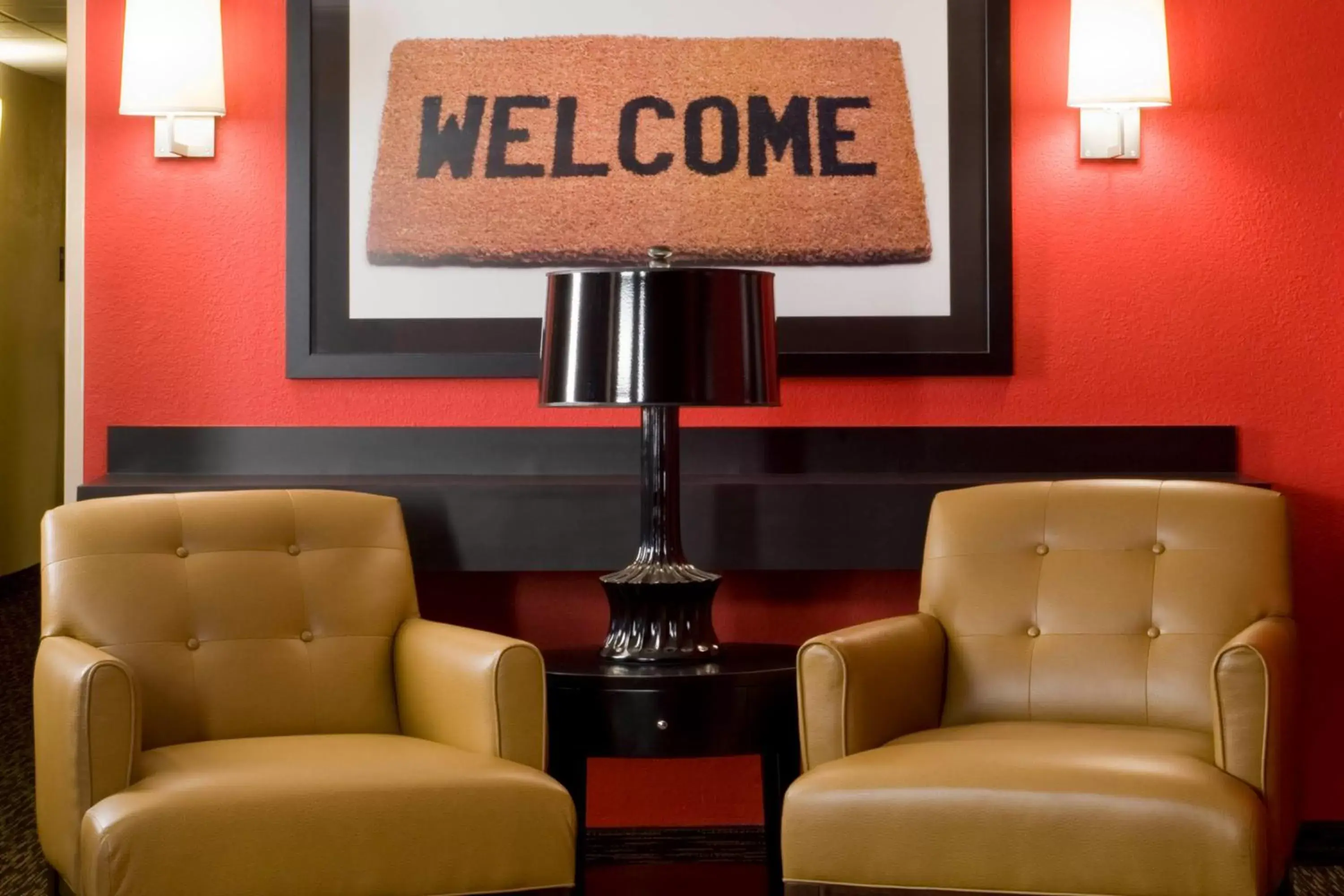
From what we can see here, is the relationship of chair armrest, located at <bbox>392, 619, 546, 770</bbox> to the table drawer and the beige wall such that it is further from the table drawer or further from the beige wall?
the beige wall

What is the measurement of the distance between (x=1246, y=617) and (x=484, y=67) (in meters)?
1.92

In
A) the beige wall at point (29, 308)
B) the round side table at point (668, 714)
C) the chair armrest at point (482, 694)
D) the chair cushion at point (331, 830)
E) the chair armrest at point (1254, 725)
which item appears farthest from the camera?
the beige wall at point (29, 308)

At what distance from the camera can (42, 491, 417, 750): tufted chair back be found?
105 inches

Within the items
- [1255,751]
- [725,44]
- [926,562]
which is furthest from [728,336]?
[1255,751]

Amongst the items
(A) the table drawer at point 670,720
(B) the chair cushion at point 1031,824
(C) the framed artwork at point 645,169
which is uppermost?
(C) the framed artwork at point 645,169

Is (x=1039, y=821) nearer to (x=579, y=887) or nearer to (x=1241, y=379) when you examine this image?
(x=579, y=887)

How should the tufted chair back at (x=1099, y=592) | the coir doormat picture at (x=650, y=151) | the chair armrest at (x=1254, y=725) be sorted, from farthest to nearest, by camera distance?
the coir doormat picture at (x=650, y=151) → the tufted chair back at (x=1099, y=592) → the chair armrest at (x=1254, y=725)

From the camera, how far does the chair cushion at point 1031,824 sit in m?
2.16

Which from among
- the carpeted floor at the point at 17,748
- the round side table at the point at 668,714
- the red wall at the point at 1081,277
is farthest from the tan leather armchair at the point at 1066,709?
the carpeted floor at the point at 17,748

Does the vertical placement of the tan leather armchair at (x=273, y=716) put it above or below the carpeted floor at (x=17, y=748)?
above

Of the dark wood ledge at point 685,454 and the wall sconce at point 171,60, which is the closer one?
the wall sconce at point 171,60

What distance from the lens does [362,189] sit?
10.8 feet

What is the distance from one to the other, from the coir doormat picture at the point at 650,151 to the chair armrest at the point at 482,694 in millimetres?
1013

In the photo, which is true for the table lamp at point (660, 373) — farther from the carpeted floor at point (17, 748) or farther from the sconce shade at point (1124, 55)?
the carpeted floor at point (17, 748)
